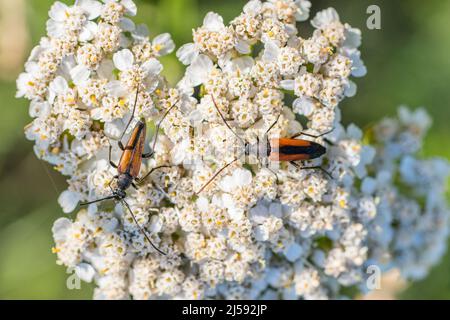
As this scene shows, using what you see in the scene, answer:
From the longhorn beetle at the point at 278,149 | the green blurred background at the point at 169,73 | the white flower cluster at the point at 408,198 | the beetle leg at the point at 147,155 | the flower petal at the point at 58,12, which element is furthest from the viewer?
the green blurred background at the point at 169,73

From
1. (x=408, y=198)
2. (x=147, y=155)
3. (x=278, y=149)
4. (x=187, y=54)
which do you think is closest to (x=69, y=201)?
(x=147, y=155)

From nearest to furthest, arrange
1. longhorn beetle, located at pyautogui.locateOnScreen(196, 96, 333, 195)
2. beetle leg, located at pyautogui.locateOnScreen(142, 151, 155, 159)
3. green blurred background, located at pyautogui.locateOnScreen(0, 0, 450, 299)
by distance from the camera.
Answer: longhorn beetle, located at pyautogui.locateOnScreen(196, 96, 333, 195), beetle leg, located at pyautogui.locateOnScreen(142, 151, 155, 159), green blurred background, located at pyautogui.locateOnScreen(0, 0, 450, 299)

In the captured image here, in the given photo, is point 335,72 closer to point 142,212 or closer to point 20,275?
point 142,212

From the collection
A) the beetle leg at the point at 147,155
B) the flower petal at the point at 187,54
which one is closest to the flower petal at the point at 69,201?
the beetle leg at the point at 147,155

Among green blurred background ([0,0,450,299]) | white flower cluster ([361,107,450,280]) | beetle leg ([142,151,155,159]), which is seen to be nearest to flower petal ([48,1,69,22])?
green blurred background ([0,0,450,299])

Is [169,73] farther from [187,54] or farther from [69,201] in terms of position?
[69,201]

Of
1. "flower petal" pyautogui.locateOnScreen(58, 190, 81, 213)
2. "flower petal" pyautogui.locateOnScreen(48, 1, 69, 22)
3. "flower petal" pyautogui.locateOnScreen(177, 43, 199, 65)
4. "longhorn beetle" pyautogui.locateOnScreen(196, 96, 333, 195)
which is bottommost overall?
"flower petal" pyautogui.locateOnScreen(58, 190, 81, 213)

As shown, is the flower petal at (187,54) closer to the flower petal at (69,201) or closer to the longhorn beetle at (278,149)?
the longhorn beetle at (278,149)

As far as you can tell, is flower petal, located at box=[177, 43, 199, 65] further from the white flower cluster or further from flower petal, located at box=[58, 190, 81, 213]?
the white flower cluster
